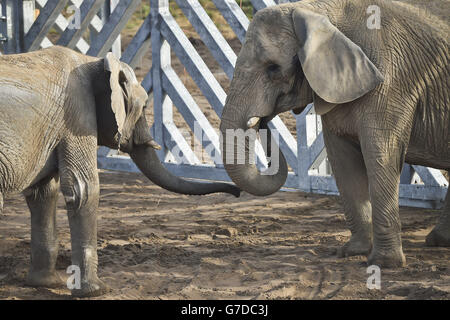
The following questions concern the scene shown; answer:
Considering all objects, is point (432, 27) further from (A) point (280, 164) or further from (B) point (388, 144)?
(A) point (280, 164)

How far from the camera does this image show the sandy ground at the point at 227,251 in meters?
6.07

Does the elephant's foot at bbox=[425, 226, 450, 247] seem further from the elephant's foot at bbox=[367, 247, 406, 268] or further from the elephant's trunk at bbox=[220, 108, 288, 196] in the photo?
the elephant's trunk at bbox=[220, 108, 288, 196]

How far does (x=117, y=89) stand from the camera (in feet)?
18.9

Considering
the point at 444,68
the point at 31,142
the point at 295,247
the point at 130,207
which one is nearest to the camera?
the point at 31,142

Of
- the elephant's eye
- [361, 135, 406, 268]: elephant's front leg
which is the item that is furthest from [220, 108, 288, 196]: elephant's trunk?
[361, 135, 406, 268]: elephant's front leg

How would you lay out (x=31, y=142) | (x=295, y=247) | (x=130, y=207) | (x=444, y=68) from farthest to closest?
(x=130, y=207), (x=295, y=247), (x=444, y=68), (x=31, y=142)

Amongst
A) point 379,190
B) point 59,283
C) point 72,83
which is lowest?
point 59,283

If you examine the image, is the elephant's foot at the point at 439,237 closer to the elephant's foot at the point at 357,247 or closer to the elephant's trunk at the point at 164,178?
the elephant's foot at the point at 357,247

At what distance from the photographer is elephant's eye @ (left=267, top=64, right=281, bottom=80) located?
20.8 feet

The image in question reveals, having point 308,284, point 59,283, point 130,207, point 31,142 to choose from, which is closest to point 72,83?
point 31,142

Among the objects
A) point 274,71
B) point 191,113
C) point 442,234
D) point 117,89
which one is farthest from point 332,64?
point 191,113

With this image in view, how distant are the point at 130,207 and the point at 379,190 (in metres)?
3.61

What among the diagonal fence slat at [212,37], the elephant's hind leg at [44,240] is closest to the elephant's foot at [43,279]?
the elephant's hind leg at [44,240]

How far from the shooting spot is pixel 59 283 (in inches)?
245
